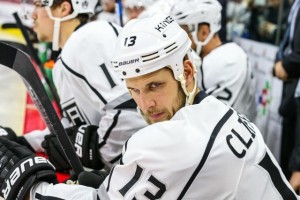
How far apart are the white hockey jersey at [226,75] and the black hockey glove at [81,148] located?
787mm

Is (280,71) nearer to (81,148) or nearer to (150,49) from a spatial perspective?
(81,148)

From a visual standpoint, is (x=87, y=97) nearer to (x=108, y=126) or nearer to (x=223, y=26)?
(x=108, y=126)

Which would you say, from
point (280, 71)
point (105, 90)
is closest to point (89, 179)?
point (105, 90)

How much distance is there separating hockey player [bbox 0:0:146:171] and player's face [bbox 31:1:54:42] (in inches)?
7.7

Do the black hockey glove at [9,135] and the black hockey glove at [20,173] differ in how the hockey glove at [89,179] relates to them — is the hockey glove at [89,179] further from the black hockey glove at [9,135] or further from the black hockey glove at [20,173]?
the black hockey glove at [9,135]

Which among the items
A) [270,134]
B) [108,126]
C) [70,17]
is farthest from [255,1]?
[108,126]

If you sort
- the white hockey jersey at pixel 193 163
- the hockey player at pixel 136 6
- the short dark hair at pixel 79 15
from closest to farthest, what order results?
the white hockey jersey at pixel 193 163
the short dark hair at pixel 79 15
the hockey player at pixel 136 6

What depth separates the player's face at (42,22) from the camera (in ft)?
6.36

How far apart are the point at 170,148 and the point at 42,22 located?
112 centimetres

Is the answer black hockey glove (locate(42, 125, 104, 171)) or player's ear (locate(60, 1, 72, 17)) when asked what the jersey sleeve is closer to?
black hockey glove (locate(42, 125, 104, 171))

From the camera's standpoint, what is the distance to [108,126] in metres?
1.68

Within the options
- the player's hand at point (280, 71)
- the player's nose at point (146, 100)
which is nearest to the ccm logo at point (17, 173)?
the player's nose at point (146, 100)

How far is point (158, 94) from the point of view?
1.21 meters

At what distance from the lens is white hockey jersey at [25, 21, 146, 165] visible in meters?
1.69
